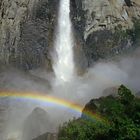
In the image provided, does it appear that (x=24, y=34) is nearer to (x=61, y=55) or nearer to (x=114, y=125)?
(x=61, y=55)

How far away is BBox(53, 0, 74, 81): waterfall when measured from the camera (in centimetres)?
6794

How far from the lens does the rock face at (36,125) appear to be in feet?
148

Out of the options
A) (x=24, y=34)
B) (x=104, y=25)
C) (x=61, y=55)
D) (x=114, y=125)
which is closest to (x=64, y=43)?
(x=61, y=55)

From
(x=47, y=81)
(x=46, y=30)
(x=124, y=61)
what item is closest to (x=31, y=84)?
(x=47, y=81)

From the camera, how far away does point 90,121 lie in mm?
36594

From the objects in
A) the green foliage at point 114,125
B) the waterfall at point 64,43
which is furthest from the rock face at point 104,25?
the green foliage at point 114,125

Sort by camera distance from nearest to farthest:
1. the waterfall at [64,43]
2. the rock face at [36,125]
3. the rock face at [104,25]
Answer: the rock face at [36,125] → the waterfall at [64,43] → the rock face at [104,25]

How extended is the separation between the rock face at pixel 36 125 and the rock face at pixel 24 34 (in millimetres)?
18189

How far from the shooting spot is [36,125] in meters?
45.7

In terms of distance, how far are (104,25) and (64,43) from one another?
943 centimetres

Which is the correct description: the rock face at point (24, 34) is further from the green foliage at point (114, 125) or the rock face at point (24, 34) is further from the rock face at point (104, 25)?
the green foliage at point (114, 125)

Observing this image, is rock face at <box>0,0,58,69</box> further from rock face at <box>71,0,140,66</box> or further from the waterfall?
rock face at <box>71,0,140,66</box>

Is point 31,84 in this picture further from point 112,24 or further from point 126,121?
point 126,121

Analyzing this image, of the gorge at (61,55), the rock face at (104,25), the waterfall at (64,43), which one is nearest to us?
the gorge at (61,55)
